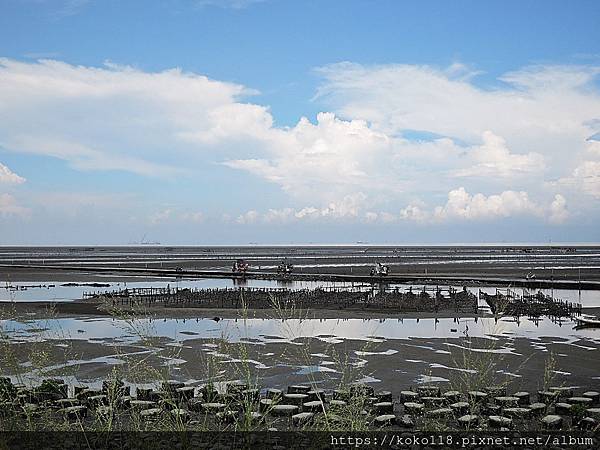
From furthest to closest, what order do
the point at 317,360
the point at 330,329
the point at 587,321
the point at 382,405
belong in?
the point at 587,321 < the point at 330,329 < the point at 317,360 < the point at 382,405

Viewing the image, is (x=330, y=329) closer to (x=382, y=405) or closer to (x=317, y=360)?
(x=317, y=360)

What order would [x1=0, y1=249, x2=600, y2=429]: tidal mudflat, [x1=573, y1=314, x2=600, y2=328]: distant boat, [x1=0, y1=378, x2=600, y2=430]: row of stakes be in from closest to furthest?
[x1=0, y1=249, x2=600, y2=429]: tidal mudflat → [x1=0, y1=378, x2=600, y2=430]: row of stakes → [x1=573, y1=314, x2=600, y2=328]: distant boat

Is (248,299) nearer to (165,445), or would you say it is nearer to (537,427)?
(537,427)

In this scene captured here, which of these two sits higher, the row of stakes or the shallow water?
the row of stakes

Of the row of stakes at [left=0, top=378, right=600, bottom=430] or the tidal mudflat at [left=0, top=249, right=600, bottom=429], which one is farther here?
the row of stakes at [left=0, top=378, right=600, bottom=430]

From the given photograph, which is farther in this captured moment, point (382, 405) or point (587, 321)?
point (587, 321)

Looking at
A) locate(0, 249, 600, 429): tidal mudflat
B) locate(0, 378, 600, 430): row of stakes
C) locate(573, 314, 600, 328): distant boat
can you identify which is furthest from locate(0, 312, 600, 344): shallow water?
locate(0, 378, 600, 430): row of stakes

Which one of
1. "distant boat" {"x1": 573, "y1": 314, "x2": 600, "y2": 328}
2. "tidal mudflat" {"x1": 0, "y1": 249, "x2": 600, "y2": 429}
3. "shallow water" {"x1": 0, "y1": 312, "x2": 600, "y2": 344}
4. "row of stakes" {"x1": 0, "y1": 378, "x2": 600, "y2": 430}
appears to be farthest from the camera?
"distant boat" {"x1": 573, "y1": 314, "x2": 600, "y2": 328}


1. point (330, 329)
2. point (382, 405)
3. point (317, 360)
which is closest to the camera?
point (382, 405)

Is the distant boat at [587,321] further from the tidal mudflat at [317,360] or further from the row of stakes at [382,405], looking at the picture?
the row of stakes at [382,405]

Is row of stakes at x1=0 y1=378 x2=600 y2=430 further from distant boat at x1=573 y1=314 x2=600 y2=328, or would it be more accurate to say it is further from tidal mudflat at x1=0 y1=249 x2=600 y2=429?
distant boat at x1=573 y1=314 x2=600 y2=328

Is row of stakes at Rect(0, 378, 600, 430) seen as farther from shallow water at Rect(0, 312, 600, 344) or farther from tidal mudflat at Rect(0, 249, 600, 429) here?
shallow water at Rect(0, 312, 600, 344)

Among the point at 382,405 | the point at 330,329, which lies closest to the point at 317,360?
the point at 382,405

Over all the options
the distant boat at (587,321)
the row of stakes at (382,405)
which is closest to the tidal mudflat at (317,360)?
the row of stakes at (382,405)
